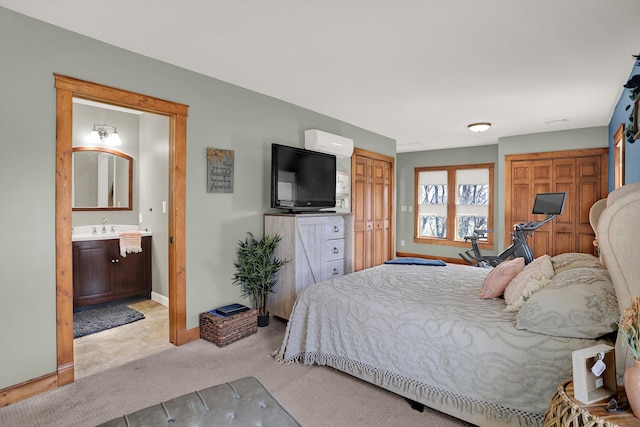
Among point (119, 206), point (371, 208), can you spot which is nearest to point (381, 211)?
point (371, 208)

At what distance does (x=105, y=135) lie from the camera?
4.64 metres

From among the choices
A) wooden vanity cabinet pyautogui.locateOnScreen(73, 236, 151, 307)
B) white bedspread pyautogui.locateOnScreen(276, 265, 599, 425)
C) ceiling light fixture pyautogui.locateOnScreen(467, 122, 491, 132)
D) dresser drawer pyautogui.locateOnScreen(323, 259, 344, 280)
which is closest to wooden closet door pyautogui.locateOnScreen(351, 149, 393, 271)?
dresser drawer pyautogui.locateOnScreen(323, 259, 344, 280)

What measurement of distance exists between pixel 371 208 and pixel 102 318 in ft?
13.3

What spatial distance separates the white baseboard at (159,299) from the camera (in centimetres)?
434

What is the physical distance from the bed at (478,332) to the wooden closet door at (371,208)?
2.76 m

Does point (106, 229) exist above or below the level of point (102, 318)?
above

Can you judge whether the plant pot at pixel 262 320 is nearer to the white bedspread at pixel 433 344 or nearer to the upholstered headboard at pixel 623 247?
the white bedspread at pixel 433 344

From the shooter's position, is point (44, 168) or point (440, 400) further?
point (44, 168)

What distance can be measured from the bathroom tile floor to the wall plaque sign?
1496mm

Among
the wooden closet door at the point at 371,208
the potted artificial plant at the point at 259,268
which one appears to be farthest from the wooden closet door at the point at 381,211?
the potted artificial plant at the point at 259,268

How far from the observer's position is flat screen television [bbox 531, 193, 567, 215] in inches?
179

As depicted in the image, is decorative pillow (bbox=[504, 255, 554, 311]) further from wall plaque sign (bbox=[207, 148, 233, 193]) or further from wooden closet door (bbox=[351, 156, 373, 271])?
wooden closet door (bbox=[351, 156, 373, 271])

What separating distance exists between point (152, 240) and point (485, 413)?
4.19 metres

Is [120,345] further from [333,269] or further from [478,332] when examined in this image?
[478,332]
